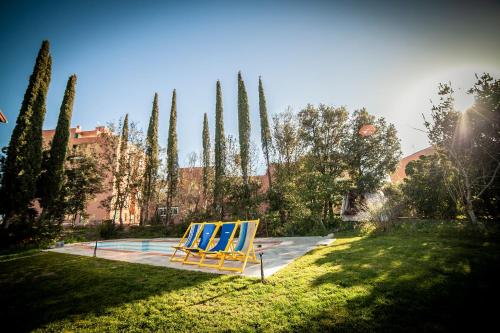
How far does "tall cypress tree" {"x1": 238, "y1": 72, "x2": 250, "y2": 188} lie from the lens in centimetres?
1938

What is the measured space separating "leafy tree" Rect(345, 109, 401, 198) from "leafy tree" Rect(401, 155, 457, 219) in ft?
12.6

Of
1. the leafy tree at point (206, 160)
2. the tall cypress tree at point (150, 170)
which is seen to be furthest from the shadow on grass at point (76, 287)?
the tall cypress tree at point (150, 170)

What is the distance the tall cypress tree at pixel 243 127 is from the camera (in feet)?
63.6

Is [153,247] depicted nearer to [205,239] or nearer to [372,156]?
[205,239]

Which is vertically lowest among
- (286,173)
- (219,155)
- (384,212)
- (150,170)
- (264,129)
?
(384,212)

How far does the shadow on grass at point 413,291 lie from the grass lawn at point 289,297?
0.01m

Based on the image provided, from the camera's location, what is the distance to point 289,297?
3.93 m

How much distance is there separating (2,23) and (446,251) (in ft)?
58.9

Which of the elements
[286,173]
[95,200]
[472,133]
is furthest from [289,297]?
[95,200]

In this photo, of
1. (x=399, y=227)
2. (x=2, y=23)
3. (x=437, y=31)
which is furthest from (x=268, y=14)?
(x=399, y=227)

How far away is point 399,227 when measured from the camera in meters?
11.0

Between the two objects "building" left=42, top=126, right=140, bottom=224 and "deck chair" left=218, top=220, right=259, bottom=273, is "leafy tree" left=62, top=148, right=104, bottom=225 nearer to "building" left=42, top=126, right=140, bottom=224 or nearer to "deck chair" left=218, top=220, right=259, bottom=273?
"building" left=42, top=126, right=140, bottom=224

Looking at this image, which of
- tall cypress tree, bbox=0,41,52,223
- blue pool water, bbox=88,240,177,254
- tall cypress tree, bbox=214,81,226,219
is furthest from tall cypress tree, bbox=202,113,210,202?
tall cypress tree, bbox=0,41,52,223

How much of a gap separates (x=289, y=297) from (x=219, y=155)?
18952 millimetres
